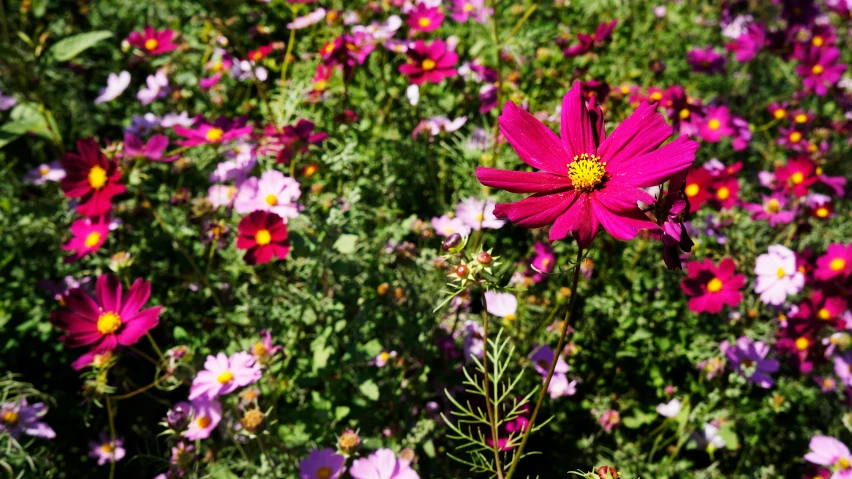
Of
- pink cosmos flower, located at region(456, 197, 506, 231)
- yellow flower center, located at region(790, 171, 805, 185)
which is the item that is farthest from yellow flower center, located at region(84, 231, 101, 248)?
yellow flower center, located at region(790, 171, 805, 185)

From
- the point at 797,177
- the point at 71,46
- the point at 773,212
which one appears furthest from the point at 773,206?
the point at 71,46

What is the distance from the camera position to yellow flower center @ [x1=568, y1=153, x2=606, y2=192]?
0.72 metres

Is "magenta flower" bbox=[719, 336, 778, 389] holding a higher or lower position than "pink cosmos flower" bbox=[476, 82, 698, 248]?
lower

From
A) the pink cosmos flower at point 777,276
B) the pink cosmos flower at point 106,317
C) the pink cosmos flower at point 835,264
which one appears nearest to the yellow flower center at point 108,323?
the pink cosmos flower at point 106,317

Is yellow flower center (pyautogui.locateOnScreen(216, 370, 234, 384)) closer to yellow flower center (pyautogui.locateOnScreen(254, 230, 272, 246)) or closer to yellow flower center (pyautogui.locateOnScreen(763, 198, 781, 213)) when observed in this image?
yellow flower center (pyautogui.locateOnScreen(254, 230, 272, 246))

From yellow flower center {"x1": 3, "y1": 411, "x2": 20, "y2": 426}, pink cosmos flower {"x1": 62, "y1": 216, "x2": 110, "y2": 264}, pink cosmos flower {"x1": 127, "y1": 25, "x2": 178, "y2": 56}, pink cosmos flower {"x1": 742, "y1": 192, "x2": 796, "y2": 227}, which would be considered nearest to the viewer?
yellow flower center {"x1": 3, "y1": 411, "x2": 20, "y2": 426}

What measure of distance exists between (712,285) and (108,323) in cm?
138

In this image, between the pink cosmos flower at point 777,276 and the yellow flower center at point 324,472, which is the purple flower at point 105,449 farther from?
the pink cosmos flower at point 777,276

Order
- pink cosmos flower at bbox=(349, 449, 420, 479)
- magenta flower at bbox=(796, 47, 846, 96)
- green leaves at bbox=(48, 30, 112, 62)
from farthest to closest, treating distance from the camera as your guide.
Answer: magenta flower at bbox=(796, 47, 846, 96) < green leaves at bbox=(48, 30, 112, 62) < pink cosmos flower at bbox=(349, 449, 420, 479)

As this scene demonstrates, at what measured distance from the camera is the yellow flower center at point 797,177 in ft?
5.99

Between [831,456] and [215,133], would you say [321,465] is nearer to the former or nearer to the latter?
[215,133]

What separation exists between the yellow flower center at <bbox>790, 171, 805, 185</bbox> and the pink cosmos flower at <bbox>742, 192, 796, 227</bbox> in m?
0.08

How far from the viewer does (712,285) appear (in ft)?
4.82

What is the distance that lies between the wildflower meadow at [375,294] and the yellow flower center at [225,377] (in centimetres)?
1
